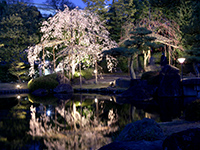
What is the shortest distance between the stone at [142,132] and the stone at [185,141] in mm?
2089

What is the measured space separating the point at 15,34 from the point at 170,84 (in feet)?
54.3

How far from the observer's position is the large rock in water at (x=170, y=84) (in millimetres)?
15062

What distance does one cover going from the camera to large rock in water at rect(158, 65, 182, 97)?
15062 millimetres

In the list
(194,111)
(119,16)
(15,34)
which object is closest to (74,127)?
(194,111)

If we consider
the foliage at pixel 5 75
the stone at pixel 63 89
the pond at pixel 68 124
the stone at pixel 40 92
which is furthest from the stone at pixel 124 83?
the foliage at pixel 5 75

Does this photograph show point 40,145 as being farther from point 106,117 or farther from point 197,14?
point 197,14

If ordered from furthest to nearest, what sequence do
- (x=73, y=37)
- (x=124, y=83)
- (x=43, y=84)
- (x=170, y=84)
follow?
(x=73, y=37), (x=43, y=84), (x=124, y=83), (x=170, y=84)

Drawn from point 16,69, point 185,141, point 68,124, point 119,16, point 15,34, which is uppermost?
point 119,16

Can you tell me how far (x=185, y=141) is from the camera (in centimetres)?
322

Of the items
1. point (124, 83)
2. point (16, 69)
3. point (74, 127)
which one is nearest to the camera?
point (74, 127)

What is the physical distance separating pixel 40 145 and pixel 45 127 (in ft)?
6.43

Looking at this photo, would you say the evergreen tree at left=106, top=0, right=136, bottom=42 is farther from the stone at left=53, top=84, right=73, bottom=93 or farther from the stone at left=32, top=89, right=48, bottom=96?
the stone at left=32, top=89, right=48, bottom=96

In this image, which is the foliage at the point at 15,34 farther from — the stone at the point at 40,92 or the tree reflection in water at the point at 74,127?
the tree reflection in water at the point at 74,127

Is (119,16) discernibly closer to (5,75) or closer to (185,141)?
(5,75)
